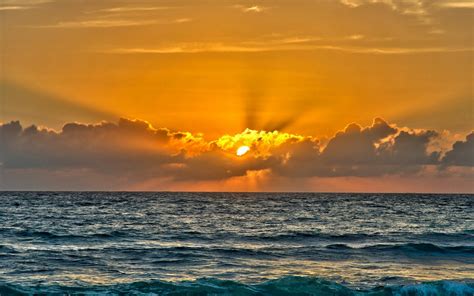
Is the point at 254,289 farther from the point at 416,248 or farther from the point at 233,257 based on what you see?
the point at 416,248

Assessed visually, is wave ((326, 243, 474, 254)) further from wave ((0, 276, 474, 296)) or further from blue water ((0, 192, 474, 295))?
wave ((0, 276, 474, 296))

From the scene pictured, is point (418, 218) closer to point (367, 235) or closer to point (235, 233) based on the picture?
point (367, 235)

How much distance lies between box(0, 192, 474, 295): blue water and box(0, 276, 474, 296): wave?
5cm

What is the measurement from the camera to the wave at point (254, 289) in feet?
110

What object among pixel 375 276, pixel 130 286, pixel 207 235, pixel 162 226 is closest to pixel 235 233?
pixel 207 235

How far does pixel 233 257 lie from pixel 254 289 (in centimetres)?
1375

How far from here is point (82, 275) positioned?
3925cm

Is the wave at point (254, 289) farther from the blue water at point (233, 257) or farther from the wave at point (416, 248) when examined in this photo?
the wave at point (416, 248)

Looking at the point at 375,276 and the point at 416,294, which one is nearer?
the point at 416,294

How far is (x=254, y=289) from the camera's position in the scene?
34219 mm

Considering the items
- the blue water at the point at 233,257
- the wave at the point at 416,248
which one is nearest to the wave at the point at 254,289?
the blue water at the point at 233,257

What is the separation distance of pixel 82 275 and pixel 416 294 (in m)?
18.8

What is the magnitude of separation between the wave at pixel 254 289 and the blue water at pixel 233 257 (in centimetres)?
5

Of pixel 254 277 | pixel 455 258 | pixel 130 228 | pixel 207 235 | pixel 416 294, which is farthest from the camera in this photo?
pixel 130 228
